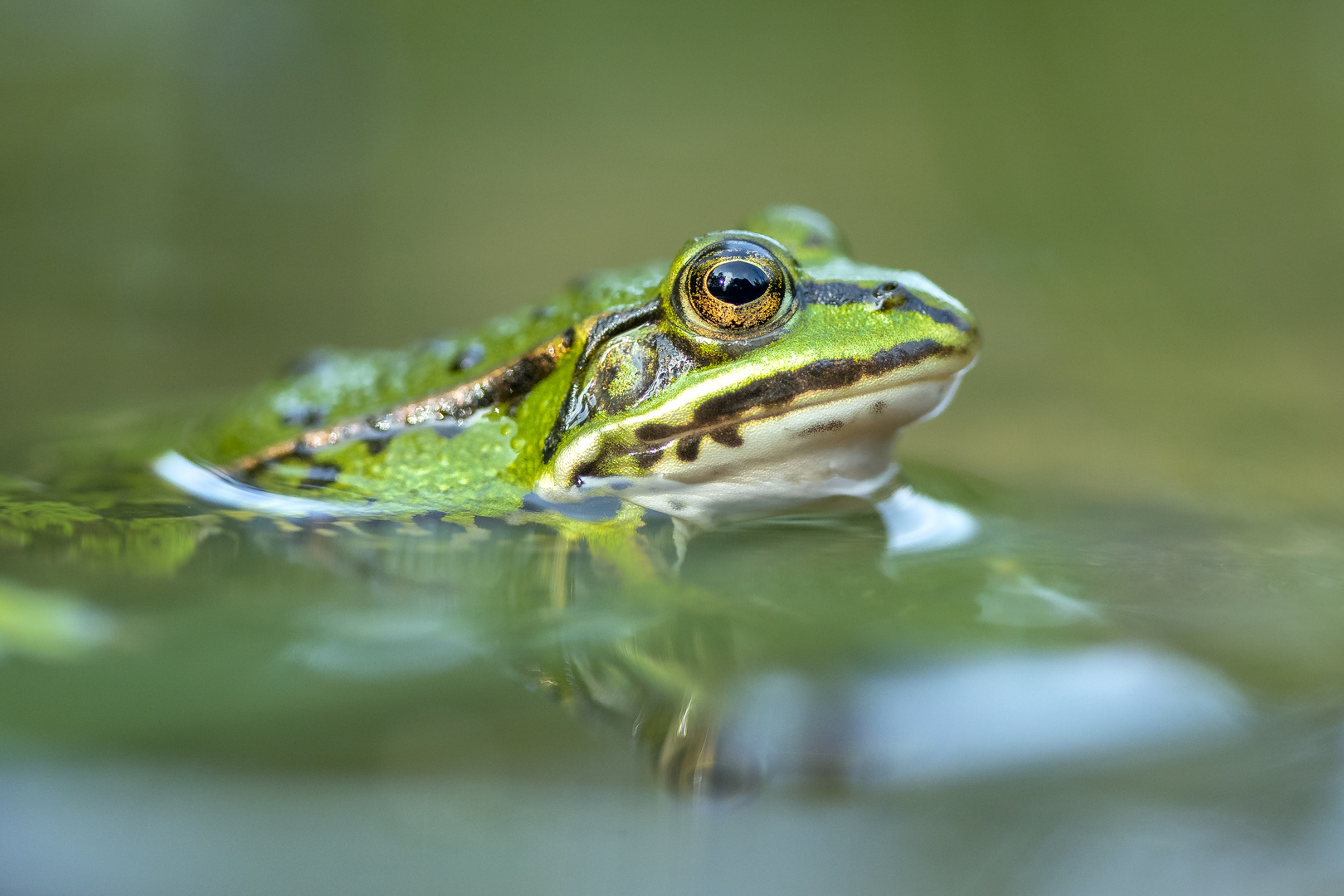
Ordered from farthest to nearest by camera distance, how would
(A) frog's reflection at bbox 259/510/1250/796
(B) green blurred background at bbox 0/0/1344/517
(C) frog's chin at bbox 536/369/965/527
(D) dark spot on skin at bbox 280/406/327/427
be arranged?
(B) green blurred background at bbox 0/0/1344/517 → (D) dark spot on skin at bbox 280/406/327/427 → (C) frog's chin at bbox 536/369/965/527 → (A) frog's reflection at bbox 259/510/1250/796

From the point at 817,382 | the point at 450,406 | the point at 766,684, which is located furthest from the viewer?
the point at 450,406

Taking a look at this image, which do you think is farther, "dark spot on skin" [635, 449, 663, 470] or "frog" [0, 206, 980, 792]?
"dark spot on skin" [635, 449, 663, 470]

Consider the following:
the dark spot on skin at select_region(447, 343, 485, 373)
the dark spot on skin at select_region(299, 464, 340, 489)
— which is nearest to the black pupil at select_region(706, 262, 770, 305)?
the dark spot on skin at select_region(447, 343, 485, 373)

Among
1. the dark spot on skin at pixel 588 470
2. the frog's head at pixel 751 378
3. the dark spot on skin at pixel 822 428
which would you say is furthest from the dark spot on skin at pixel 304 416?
the dark spot on skin at pixel 822 428

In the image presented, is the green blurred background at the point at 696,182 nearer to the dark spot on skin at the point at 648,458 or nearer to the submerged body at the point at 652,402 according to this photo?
the submerged body at the point at 652,402

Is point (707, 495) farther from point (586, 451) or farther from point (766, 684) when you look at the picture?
point (766, 684)

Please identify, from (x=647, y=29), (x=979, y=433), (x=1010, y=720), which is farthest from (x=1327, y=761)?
(x=647, y=29)

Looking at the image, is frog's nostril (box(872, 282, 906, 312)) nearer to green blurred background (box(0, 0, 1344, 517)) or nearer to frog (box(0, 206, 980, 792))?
frog (box(0, 206, 980, 792))

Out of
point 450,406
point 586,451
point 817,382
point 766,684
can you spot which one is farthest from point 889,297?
point 450,406
